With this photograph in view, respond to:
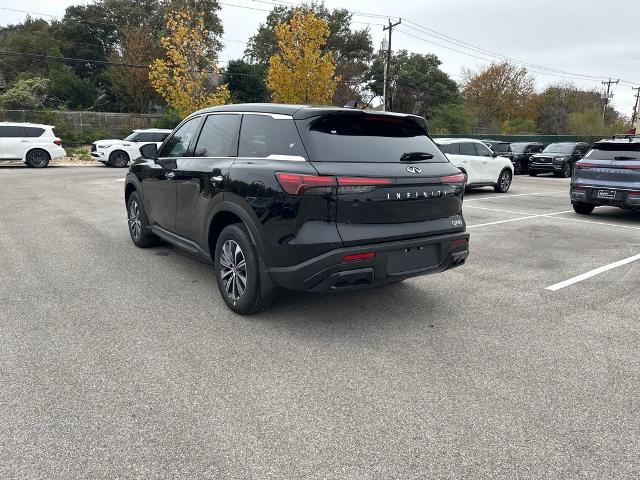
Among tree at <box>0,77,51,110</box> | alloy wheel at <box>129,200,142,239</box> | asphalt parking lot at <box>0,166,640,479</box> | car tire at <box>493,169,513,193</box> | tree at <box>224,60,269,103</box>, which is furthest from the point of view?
tree at <box>224,60,269,103</box>

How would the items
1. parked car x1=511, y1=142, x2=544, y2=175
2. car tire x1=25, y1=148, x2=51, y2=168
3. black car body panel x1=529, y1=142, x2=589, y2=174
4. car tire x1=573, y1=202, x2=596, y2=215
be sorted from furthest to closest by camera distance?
1. parked car x1=511, y1=142, x2=544, y2=175
2. black car body panel x1=529, y1=142, x2=589, y2=174
3. car tire x1=25, y1=148, x2=51, y2=168
4. car tire x1=573, y1=202, x2=596, y2=215

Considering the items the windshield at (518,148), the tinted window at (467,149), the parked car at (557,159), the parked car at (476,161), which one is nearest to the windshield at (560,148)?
the parked car at (557,159)

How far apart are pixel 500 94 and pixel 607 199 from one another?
52784mm

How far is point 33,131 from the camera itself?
19172 mm

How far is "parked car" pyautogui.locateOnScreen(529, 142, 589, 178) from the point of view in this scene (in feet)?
69.8

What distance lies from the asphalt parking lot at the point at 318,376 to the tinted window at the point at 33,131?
15.7m

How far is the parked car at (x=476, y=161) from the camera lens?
13.5 metres

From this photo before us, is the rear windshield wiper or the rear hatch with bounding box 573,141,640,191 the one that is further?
the rear hatch with bounding box 573,141,640,191

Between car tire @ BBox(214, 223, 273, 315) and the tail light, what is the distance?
66 cm

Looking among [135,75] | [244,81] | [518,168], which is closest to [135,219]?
[518,168]

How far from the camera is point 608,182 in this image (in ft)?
30.1

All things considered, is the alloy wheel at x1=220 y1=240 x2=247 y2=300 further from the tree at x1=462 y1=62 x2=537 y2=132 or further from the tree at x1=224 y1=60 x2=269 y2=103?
the tree at x1=462 y1=62 x2=537 y2=132

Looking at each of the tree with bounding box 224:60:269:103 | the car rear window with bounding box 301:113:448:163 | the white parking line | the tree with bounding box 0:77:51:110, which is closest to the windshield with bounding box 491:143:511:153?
the white parking line

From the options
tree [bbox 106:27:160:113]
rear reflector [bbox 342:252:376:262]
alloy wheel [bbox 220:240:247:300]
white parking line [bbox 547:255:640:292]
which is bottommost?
white parking line [bbox 547:255:640:292]
